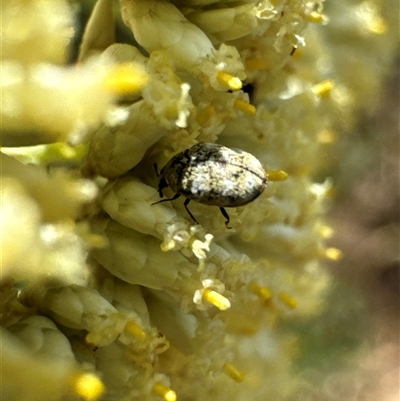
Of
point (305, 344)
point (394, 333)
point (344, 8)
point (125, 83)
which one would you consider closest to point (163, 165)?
point (125, 83)

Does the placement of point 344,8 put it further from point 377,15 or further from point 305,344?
point 305,344

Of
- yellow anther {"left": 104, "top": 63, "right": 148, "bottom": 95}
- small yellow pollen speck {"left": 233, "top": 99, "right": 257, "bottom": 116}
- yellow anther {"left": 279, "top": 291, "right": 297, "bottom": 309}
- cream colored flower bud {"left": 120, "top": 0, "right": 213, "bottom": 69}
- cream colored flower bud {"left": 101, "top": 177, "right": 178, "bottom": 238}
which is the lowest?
yellow anther {"left": 279, "top": 291, "right": 297, "bottom": 309}

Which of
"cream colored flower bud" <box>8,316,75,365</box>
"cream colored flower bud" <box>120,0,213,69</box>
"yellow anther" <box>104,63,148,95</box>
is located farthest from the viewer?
"cream colored flower bud" <box>120,0,213,69</box>

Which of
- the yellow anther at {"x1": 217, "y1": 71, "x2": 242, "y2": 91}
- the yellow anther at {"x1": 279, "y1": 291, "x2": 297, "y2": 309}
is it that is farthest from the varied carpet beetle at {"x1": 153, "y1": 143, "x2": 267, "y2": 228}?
the yellow anther at {"x1": 279, "y1": 291, "x2": 297, "y2": 309}

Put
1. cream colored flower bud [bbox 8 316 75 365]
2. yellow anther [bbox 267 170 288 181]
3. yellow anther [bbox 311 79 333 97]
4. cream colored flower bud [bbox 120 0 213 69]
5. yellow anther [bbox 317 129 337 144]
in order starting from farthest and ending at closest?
yellow anther [bbox 317 129 337 144]
yellow anther [bbox 311 79 333 97]
yellow anther [bbox 267 170 288 181]
cream colored flower bud [bbox 120 0 213 69]
cream colored flower bud [bbox 8 316 75 365]

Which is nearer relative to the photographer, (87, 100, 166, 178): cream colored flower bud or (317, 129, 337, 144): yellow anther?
(87, 100, 166, 178): cream colored flower bud

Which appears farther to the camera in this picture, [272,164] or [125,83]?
[272,164]

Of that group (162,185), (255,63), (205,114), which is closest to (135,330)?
(162,185)

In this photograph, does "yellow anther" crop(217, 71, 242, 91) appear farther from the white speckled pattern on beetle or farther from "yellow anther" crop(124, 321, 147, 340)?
"yellow anther" crop(124, 321, 147, 340)
